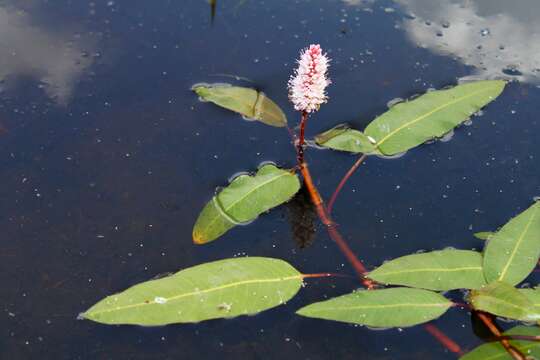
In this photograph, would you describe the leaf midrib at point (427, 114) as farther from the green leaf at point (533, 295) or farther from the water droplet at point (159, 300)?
the water droplet at point (159, 300)

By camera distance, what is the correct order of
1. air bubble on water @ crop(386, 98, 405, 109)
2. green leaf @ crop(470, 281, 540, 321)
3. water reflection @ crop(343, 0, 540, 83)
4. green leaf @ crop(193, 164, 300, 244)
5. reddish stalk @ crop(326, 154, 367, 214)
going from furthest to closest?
water reflection @ crop(343, 0, 540, 83) → air bubble on water @ crop(386, 98, 405, 109) → reddish stalk @ crop(326, 154, 367, 214) → green leaf @ crop(193, 164, 300, 244) → green leaf @ crop(470, 281, 540, 321)

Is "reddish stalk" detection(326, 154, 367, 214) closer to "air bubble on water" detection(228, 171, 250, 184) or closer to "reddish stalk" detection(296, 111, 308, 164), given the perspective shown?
"reddish stalk" detection(296, 111, 308, 164)

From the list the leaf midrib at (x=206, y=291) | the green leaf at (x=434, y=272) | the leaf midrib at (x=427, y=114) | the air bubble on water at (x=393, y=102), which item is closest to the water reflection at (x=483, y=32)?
the leaf midrib at (x=427, y=114)

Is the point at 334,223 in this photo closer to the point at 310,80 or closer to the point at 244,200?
the point at 244,200

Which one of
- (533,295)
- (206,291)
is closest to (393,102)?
(533,295)

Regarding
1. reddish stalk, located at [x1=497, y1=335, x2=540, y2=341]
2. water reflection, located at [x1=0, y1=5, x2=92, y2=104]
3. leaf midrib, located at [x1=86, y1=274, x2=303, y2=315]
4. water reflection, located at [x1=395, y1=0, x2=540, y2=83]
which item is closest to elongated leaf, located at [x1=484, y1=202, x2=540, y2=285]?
reddish stalk, located at [x1=497, y1=335, x2=540, y2=341]

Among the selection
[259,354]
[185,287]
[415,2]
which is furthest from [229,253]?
[415,2]
